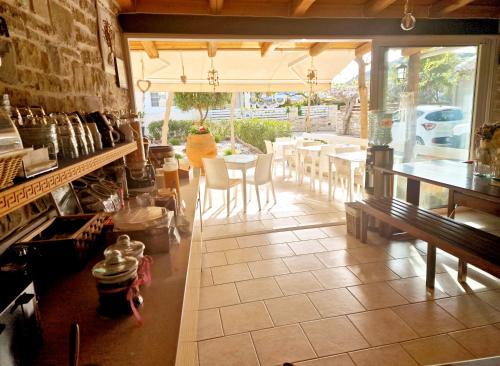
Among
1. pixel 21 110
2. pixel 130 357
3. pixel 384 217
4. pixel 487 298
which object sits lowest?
pixel 487 298

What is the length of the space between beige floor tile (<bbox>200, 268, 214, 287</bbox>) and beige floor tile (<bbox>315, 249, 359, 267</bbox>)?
3.44 ft

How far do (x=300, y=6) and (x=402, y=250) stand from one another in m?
2.59

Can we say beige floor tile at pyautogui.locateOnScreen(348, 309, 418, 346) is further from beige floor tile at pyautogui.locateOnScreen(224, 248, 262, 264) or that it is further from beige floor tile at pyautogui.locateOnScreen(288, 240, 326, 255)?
beige floor tile at pyautogui.locateOnScreen(224, 248, 262, 264)

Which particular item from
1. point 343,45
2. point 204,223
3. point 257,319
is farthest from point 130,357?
point 343,45

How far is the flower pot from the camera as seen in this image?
681 cm

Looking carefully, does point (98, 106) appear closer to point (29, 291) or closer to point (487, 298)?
point (29, 291)

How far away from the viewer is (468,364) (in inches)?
43.1

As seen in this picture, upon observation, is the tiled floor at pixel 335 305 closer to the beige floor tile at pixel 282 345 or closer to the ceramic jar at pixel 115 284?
the beige floor tile at pixel 282 345

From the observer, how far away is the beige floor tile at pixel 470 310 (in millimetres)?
2121

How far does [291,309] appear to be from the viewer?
231 centimetres

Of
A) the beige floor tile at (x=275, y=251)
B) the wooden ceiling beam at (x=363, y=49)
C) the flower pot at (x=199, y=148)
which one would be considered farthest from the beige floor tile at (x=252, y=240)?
the flower pot at (x=199, y=148)

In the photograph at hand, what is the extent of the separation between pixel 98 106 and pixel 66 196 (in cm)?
84

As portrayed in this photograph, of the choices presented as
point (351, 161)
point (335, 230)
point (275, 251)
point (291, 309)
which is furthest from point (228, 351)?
point (351, 161)

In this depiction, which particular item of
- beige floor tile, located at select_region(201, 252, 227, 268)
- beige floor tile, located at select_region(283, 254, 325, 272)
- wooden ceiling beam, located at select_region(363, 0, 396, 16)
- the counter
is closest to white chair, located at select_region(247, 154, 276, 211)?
beige floor tile, located at select_region(201, 252, 227, 268)
